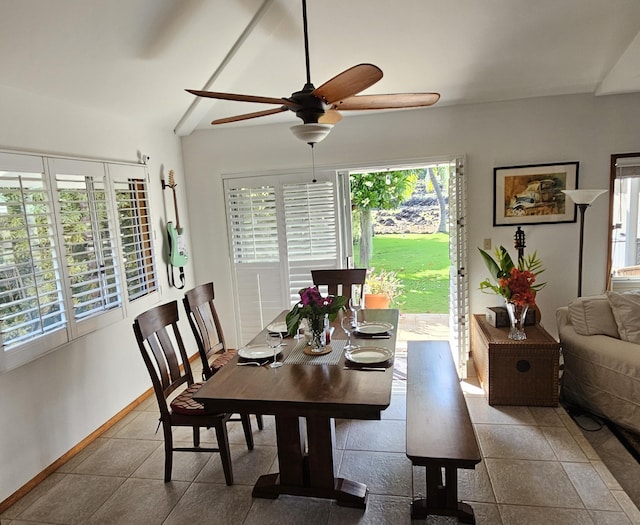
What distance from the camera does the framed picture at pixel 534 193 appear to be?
380cm

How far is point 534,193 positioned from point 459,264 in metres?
0.92

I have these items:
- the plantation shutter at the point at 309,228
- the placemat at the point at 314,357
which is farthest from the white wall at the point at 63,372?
the placemat at the point at 314,357

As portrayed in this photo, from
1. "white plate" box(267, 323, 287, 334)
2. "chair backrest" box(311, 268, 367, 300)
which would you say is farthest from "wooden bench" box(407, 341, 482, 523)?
"chair backrest" box(311, 268, 367, 300)

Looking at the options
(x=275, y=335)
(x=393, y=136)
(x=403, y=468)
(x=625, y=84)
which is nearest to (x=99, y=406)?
(x=275, y=335)

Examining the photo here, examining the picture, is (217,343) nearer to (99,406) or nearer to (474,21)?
(99,406)

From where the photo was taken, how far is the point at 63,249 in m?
2.81

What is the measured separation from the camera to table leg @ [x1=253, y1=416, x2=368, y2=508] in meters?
2.20

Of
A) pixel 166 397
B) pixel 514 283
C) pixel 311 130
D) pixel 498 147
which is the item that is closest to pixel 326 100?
pixel 311 130

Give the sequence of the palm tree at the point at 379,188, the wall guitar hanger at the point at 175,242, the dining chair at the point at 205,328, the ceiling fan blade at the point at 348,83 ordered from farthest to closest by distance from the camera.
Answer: the palm tree at the point at 379,188
the wall guitar hanger at the point at 175,242
the dining chair at the point at 205,328
the ceiling fan blade at the point at 348,83

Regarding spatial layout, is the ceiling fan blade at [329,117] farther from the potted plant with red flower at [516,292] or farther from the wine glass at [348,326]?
the potted plant with red flower at [516,292]

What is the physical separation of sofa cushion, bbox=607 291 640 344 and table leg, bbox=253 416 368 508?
214 cm

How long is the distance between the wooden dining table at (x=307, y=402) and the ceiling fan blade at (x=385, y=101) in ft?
4.38

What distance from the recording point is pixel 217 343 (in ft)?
10.4

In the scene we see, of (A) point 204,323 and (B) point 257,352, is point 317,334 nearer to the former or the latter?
(B) point 257,352
